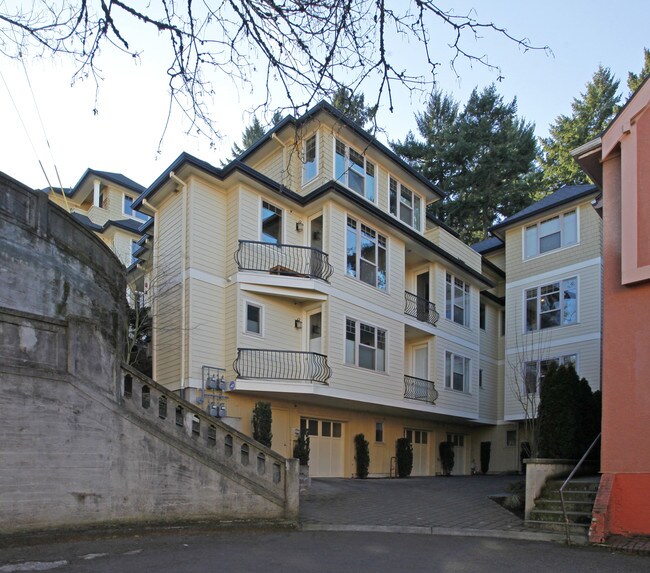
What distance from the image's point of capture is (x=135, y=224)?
29.7m

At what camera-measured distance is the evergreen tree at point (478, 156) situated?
38.6m

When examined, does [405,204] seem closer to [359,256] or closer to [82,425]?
[359,256]

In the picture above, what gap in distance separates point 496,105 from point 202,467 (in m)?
35.9

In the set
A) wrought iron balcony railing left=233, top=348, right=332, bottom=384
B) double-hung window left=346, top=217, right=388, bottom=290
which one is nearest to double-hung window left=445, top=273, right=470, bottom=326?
double-hung window left=346, top=217, right=388, bottom=290

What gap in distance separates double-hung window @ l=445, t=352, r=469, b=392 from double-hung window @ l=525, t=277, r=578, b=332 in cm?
316

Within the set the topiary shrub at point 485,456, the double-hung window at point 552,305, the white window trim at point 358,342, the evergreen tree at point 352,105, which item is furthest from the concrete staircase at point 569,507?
the topiary shrub at point 485,456

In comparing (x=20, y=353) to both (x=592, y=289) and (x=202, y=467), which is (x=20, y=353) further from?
(x=592, y=289)

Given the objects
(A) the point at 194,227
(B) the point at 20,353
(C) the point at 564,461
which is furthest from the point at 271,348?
(B) the point at 20,353

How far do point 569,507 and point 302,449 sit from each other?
29.7 feet

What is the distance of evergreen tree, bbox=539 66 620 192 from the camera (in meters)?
40.8

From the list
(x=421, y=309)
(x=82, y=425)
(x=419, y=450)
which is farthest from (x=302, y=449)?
A: (x=82, y=425)

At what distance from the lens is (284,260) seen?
18.6 meters

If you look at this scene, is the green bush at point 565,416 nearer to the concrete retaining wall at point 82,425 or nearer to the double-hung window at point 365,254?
the concrete retaining wall at point 82,425

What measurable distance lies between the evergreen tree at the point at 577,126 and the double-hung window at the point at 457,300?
18.7 m
